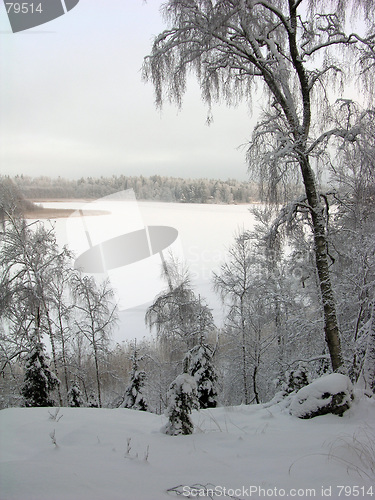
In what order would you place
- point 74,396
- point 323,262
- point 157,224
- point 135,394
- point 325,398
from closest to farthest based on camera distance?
point 325,398, point 323,262, point 135,394, point 74,396, point 157,224

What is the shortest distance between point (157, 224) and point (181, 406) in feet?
49.7

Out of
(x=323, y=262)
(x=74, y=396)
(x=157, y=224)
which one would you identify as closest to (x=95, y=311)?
(x=74, y=396)

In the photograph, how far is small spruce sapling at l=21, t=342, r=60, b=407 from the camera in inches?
426

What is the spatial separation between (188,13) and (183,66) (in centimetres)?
69

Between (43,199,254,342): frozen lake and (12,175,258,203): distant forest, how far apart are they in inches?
32.0

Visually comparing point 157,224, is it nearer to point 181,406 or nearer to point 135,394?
point 135,394

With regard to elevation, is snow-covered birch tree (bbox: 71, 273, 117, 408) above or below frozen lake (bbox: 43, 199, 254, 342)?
below

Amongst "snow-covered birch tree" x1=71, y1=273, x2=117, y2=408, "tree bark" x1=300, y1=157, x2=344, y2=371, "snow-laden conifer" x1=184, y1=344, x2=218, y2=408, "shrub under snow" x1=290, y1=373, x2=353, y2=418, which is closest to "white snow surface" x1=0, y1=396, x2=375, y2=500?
"shrub under snow" x1=290, y1=373, x2=353, y2=418

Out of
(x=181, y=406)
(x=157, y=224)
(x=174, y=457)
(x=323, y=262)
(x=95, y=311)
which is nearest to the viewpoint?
(x=174, y=457)

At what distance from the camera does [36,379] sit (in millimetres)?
10930

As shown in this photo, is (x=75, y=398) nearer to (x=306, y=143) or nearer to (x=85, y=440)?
(x=85, y=440)

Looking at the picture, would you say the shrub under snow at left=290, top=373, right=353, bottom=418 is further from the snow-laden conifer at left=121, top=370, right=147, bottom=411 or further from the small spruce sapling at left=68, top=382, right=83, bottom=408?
the small spruce sapling at left=68, top=382, right=83, bottom=408

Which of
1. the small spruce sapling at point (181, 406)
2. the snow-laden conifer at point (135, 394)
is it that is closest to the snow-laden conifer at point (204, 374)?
the snow-laden conifer at point (135, 394)

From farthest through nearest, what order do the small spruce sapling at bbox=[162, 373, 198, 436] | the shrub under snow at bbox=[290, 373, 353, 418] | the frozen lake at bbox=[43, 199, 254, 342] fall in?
the frozen lake at bbox=[43, 199, 254, 342], the shrub under snow at bbox=[290, 373, 353, 418], the small spruce sapling at bbox=[162, 373, 198, 436]
